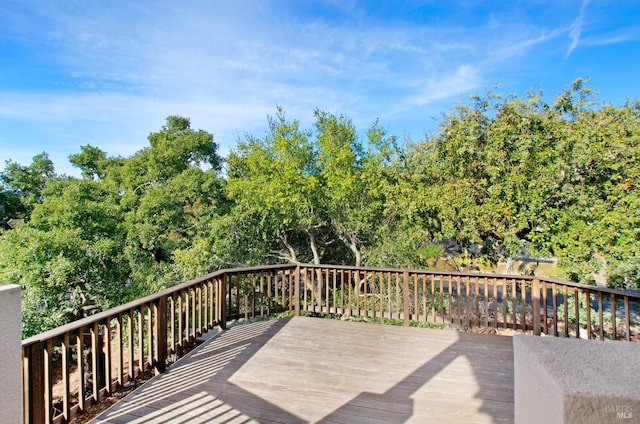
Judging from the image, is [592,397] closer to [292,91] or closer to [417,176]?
[417,176]

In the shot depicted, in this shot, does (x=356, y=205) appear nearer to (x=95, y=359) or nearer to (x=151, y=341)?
(x=151, y=341)

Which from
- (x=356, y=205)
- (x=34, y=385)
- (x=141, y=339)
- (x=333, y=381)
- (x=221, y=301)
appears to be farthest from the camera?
(x=356, y=205)

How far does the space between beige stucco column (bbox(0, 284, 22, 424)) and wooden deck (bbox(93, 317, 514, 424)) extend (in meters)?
0.95

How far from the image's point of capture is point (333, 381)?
293cm

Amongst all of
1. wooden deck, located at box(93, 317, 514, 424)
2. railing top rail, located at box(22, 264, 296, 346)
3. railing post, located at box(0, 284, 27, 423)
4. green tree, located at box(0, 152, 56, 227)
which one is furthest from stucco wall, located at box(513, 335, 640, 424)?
green tree, located at box(0, 152, 56, 227)

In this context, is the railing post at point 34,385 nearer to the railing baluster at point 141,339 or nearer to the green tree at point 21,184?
the railing baluster at point 141,339

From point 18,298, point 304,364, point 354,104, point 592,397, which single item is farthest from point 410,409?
point 354,104

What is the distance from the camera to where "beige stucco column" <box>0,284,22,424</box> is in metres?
1.51

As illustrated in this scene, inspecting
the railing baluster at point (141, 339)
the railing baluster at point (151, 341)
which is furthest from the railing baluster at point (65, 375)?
the railing baluster at point (151, 341)

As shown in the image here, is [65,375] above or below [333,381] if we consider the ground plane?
above

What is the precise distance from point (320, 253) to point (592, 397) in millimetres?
9696

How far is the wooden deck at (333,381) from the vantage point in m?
2.43

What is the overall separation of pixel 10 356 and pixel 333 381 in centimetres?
222

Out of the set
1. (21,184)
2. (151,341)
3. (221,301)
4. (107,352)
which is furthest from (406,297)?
(21,184)
